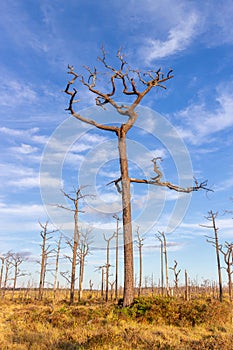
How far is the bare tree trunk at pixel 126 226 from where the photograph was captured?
12.9m

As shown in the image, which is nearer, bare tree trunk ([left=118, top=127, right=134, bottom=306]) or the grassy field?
the grassy field

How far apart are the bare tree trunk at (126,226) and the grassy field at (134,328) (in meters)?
0.56

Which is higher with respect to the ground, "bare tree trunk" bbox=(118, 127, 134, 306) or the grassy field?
"bare tree trunk" bbox=(118, 127, 134, 306)

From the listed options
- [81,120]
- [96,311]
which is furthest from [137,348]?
[81,120]

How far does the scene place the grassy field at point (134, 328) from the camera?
759 centimetres

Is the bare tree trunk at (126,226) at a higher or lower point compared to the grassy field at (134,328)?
higher

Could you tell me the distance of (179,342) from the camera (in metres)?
8.04

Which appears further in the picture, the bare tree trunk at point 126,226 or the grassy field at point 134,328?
the bare tree trunk at point 126,226

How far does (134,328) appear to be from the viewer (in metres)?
9.47

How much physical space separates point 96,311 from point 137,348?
568cm

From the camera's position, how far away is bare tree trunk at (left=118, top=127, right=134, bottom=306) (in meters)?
12.9

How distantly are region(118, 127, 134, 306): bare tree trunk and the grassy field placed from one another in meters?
0.56

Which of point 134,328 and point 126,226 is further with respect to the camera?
point 126,226

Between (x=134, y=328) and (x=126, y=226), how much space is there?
465 cm
